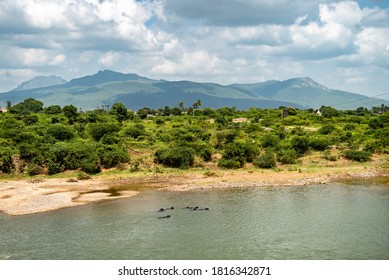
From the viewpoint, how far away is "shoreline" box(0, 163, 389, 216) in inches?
1726

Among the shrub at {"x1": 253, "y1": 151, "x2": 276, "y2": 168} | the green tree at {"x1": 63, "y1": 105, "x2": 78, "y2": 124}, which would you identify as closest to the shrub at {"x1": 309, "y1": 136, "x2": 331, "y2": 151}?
the shrub at {"x1": 253, "y1": 151, "x2": 276, "y2": 168}

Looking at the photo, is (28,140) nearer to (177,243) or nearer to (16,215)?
(16,215)

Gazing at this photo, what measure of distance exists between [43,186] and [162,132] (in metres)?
33.9

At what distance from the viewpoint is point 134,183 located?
5391 centimetres

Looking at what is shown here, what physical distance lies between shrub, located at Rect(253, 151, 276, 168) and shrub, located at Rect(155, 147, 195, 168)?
1040 centimetres

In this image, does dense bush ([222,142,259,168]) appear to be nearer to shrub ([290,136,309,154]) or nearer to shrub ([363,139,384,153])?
shrub ([290,136,309,154])

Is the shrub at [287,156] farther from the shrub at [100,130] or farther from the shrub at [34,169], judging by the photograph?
the shrub at [34,169]

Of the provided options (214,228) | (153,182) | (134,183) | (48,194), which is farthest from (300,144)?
(48,194)

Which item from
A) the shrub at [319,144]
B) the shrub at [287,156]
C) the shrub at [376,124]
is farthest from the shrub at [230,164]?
the shrub at [376,124]

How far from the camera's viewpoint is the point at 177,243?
29.7m

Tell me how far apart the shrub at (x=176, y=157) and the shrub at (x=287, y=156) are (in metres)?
14.4

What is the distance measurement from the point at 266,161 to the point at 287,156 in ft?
13.9

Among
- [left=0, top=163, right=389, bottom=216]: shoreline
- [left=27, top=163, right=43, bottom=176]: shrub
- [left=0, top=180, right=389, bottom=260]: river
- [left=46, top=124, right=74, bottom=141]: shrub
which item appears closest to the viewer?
[left=0, top=180, right=389, bottom=260]: river

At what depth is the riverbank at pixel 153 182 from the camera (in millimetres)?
44344
